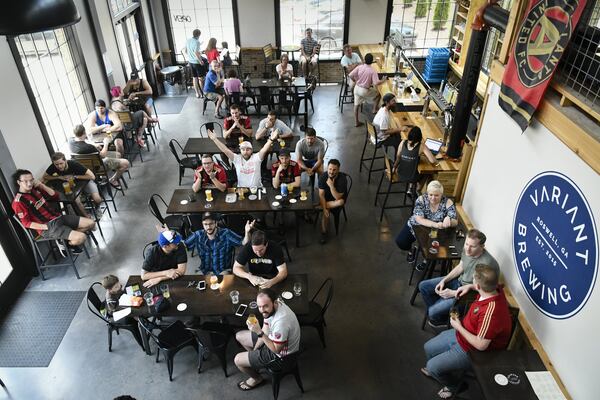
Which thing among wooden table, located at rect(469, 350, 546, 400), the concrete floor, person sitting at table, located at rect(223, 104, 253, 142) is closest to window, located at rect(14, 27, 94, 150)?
the concrete floor

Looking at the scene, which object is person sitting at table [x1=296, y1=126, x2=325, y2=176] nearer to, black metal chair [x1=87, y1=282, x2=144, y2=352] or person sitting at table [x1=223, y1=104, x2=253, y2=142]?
person sitting at table [x1=223, y1=104, x2=253, y2=142]

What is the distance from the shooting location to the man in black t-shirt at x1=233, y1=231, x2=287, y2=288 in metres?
4.66

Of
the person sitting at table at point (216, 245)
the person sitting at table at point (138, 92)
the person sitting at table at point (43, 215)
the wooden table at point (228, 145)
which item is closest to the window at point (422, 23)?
the wooden table at point (228, 145)

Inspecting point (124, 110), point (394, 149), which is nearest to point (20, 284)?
point (124, 110)

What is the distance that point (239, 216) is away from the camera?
588 cm

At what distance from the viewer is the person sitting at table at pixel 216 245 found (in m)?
5.12

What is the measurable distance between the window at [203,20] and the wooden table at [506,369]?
11.1 m

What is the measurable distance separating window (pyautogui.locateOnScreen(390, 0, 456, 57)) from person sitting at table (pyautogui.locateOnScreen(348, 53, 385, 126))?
106 inches

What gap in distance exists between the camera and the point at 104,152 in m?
7.63

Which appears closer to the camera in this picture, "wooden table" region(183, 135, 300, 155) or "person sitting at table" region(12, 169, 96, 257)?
"person sitting at table" region(12, 169, 96, 257)

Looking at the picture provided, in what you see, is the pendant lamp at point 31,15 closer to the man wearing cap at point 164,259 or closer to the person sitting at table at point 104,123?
the man wearing cap at point 164,259

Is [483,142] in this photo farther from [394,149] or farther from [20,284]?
[20,284]

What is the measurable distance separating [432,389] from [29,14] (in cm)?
469

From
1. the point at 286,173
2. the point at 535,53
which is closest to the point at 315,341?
the point at 286,173
